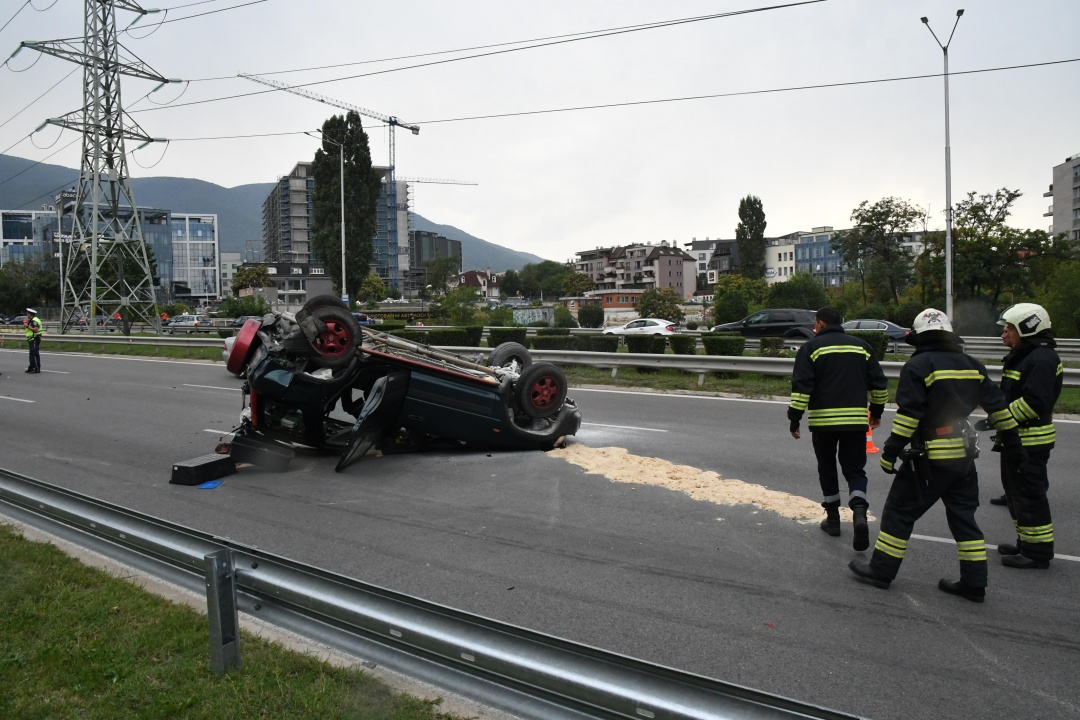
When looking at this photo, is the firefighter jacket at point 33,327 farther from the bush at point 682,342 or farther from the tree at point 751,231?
the tree at point 751,231

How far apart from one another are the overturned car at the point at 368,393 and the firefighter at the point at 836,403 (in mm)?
3615

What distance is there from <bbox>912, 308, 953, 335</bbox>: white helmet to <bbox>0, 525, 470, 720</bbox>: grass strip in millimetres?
3507

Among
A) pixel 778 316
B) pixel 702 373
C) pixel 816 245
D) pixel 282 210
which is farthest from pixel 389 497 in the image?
pixel 282 210

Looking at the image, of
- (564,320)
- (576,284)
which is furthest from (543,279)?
(564,320)

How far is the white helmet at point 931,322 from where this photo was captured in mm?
4746

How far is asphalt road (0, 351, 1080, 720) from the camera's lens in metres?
3.83

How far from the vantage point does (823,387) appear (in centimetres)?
578

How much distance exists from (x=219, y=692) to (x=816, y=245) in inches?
5420

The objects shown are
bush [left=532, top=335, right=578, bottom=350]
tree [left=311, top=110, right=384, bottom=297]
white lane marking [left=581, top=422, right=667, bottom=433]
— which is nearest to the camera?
white lane marking [left=581, top=422, right=667, bottom=433]

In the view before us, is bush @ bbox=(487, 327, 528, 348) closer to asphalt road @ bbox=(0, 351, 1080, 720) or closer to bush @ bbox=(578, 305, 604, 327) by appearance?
asphalt road @ bbox=(0, 351, 1080, 720)

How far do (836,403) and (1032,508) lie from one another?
54.2 inches

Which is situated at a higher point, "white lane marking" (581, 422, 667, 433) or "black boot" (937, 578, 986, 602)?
"white lane marking" (581, 422, 667, 433)

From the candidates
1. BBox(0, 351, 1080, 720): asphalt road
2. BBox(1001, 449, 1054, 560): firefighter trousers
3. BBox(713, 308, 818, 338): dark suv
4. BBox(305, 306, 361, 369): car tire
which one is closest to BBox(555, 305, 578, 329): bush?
BBox(713, 308, 818, 338): dark suv

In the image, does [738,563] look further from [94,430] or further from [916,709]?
[94,430]
